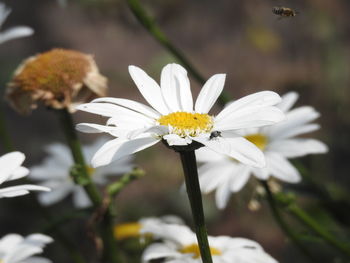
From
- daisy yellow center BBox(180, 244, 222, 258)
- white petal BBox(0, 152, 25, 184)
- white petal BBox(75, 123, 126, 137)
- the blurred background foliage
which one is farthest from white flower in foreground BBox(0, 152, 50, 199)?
the blurred background foliage

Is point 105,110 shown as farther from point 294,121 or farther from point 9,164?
point 294,121

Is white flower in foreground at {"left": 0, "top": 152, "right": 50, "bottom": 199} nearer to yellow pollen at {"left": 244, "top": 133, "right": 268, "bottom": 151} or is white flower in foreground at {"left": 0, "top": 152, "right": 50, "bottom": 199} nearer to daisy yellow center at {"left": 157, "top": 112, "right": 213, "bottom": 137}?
daisy yellow center at {"left": 157, "top": 112, "right": 213, "bottom": 137}

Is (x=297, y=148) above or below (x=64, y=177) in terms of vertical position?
below

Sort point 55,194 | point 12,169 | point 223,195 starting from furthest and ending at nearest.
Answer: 1. point 55,194
2. point 223,195
3. point 12,169

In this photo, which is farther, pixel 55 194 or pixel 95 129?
pixel 55 194

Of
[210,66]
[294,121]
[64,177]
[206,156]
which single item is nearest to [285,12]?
[294,121]

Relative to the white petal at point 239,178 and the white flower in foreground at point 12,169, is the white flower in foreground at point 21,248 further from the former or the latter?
the white petal at point 239,178

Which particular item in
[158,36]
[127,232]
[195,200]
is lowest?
[195,200]
